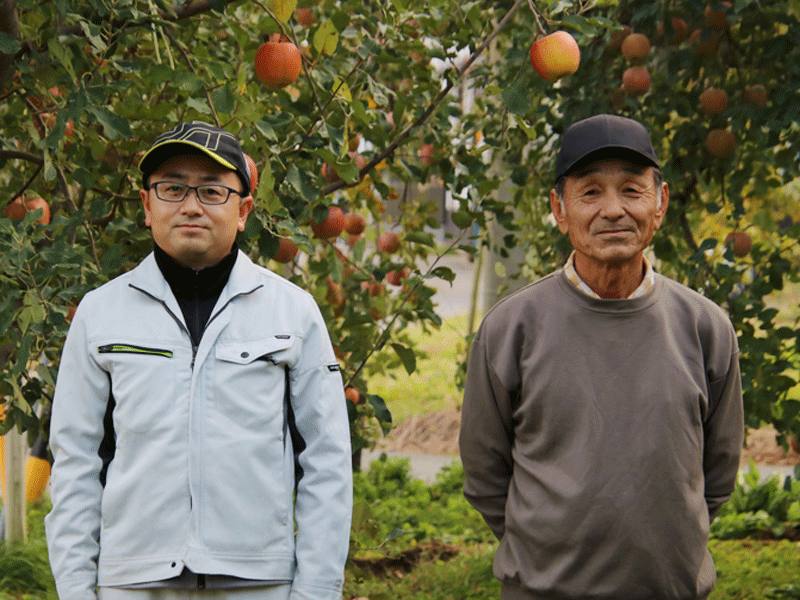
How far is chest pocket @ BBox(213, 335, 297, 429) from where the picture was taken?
1549 mm

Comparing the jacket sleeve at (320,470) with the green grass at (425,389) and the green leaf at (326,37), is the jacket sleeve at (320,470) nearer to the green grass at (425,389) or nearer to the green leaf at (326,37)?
the green leaf at (326,37)

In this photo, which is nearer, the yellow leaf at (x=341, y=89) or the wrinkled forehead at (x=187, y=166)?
the wrinkled forehead at (x=187, y=166)

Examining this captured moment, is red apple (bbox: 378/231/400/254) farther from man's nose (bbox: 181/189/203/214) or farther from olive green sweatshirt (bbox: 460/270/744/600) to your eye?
man's nose (bbox: 181/189/203/214)

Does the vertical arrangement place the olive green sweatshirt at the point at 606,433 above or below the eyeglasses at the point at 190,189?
below

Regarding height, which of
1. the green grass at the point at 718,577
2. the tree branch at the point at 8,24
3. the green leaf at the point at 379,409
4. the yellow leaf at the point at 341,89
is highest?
the tree branch at the point at 8,24

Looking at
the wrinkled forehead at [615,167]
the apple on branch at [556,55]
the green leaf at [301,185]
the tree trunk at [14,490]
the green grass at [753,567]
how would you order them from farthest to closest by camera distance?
the tree trunk at [14,490] → the green grass at [753,567] → the green leaf at [301,185] → the apple on branch at [556,55] → the wrinkled forehead at [615,167]

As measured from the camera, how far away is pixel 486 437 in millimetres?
1809

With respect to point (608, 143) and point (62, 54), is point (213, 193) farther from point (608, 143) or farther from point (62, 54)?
point (62, 54)

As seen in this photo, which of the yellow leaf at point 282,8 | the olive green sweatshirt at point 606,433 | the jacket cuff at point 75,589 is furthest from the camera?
the yellow leaf at point 282,8

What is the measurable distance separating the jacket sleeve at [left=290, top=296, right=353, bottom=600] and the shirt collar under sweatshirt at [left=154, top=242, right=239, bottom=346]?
0.17 meters

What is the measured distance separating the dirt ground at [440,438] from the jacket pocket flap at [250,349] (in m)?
5.03

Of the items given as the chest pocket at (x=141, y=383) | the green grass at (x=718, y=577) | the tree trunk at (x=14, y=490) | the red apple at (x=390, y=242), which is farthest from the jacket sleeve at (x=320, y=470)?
the tree trunk at (x=14, y=490)

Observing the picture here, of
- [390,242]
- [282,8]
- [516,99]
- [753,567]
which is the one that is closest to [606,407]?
[516,99]

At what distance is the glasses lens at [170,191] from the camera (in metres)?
1.62
